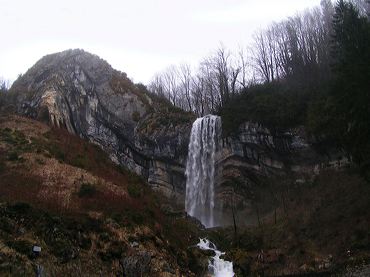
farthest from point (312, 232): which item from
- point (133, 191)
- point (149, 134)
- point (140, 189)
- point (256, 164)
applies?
point (149, 134)

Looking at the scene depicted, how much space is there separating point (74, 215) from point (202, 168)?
22308mm

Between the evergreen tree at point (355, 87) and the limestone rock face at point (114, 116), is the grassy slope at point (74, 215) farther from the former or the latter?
the evergreen tree at point (355, 87)

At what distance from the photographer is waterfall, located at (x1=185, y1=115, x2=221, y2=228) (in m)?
41.8

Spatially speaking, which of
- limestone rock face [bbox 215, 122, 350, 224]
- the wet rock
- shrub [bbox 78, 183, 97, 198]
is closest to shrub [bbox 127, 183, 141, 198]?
shrub [bbox 78, 183, 97, 198]

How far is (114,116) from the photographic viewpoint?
47.6m

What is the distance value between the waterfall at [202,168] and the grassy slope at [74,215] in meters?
9.58

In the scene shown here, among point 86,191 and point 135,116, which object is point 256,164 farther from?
point 86,191

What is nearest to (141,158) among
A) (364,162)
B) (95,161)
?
(95,161)

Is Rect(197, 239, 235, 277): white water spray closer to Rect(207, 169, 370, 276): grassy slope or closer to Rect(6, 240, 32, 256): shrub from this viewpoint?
Rect(207, 169, 370, 276): grassy slope

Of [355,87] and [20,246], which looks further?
[355,87]

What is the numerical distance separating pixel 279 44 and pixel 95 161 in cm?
3499

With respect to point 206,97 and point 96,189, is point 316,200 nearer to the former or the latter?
point 96,189

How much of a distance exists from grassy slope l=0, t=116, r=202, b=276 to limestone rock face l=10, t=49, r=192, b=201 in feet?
31.8

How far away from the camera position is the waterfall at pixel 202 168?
41781mm
